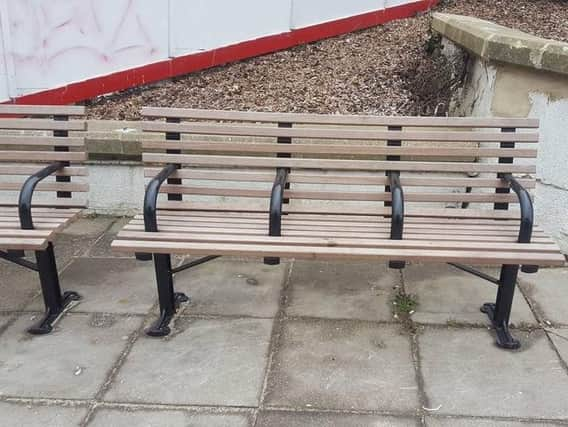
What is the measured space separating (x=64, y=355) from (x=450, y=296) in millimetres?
2172

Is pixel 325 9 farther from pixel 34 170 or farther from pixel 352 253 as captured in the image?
pixel 352 253

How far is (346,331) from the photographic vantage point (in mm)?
3240

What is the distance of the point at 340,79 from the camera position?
5875mm

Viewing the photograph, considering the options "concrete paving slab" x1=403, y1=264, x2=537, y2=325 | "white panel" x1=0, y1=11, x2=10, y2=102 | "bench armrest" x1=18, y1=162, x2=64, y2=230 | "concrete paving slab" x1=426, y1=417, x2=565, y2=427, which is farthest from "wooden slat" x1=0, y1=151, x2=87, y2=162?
"white panel" x1=0, y1=11, x2=10, y2=102

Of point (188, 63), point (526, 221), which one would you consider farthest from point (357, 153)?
point (188, 63)

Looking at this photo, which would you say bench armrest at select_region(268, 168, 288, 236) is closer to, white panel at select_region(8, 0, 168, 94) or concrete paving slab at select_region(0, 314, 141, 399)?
concrete paving slab at select_region(0, 314, 141, 399)

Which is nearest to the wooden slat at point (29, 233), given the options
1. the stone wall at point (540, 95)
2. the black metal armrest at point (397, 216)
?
the black metal armrest at point (397, 216)

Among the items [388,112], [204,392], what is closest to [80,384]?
[204,392]

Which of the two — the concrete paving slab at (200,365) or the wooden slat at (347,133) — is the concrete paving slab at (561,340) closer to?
the wooden slat at (347,133)

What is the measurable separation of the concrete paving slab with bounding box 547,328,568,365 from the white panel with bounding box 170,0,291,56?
4.18 meters


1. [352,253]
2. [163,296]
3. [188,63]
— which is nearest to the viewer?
[352,253]

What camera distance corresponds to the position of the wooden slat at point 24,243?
115 inches

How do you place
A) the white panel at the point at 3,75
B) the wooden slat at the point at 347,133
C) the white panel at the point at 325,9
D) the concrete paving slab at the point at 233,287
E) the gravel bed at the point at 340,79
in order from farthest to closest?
the white panel at the point at 325,9 < the white panel at the point at 3,75 < the gravel bed at the point at 340,79 < the concrete paving slab at the point at 233,287 < the wooden slat at the point at 347,133

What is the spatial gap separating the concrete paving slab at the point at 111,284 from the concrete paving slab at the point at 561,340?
2207mm
